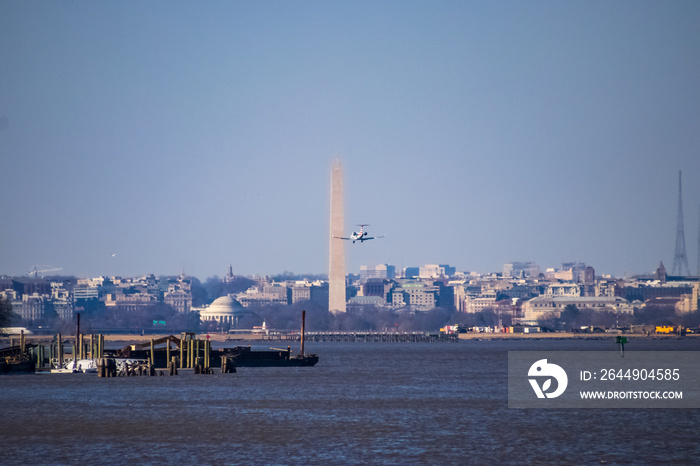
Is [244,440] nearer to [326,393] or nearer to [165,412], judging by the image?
[165,412]

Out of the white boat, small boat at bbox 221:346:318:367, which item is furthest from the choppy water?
small boat at bbox 221:346:318:367

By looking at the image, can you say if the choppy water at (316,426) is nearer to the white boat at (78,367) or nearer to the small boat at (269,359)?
the white boat at (78,367)

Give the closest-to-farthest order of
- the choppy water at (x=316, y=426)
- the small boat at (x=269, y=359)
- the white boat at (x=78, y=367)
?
the choppy water at (x=316, y=426) < the white boat at (x=78, y=367) < the small boat at (x=269, y=359)

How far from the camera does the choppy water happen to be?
42.3 metres

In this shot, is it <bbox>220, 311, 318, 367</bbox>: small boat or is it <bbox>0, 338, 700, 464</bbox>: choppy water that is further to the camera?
<bbox>220, 311, 318, 367</bbox>: small boat

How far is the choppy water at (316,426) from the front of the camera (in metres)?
42.3

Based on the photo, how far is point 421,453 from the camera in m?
42.6

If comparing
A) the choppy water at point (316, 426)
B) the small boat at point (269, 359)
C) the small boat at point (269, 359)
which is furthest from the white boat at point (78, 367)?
the small boat at point (269, 359)

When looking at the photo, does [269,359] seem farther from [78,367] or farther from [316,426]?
[316,426]

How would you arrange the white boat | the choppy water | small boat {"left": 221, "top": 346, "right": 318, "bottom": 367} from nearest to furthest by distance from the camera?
the choppy water < the white boat < small boat {"left": 221, "top": 346, "right": 318, "bottom": 367}

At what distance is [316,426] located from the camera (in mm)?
51219

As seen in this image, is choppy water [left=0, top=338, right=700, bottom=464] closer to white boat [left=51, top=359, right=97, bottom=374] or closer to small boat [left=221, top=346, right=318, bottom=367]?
white boat [left=51, top=359, right=97, bottom=374]

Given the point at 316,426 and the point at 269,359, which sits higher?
the point at 269,359

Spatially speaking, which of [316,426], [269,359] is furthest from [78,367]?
[316,426]
